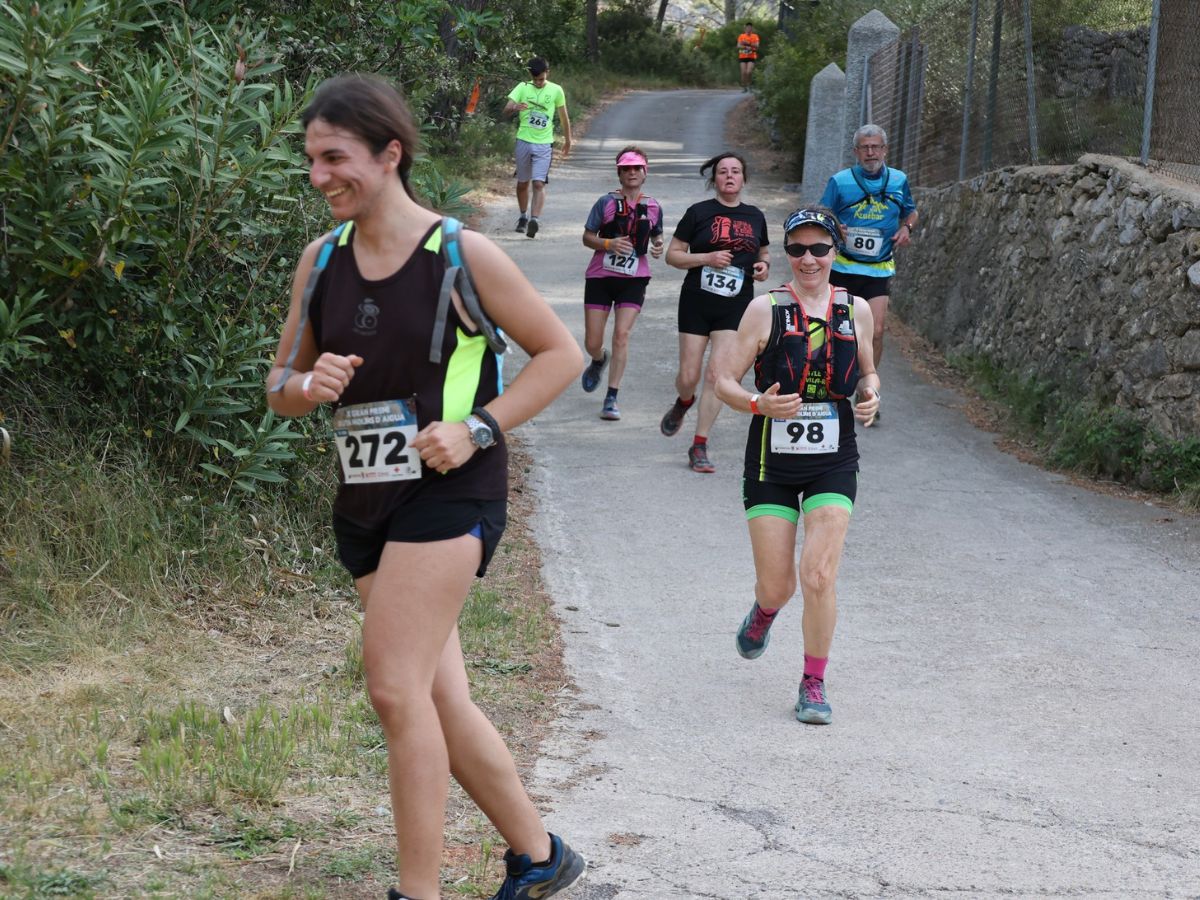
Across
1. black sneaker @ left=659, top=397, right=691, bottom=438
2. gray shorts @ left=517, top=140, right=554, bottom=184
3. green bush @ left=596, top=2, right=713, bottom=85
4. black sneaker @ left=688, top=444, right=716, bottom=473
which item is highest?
green bush @ left=596, top=2, right=713, bottom=85

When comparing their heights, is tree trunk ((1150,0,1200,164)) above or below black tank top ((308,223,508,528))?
above

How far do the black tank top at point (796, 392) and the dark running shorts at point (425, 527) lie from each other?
7.81 ft

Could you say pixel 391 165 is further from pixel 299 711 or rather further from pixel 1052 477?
pixel 1052 477

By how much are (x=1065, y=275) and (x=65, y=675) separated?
8102mm

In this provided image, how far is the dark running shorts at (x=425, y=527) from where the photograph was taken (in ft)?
10.9

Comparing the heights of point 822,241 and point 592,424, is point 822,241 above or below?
above

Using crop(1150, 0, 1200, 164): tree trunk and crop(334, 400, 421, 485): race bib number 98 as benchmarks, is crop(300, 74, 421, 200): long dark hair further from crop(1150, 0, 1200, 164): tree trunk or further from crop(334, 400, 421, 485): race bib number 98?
crop(1150, 0, 1200, 164): tree trunk

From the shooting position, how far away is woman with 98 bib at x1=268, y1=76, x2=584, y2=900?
128 inches

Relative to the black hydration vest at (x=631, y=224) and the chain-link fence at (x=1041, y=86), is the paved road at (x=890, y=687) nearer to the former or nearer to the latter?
the black hydration vest at (x=631, y=224)

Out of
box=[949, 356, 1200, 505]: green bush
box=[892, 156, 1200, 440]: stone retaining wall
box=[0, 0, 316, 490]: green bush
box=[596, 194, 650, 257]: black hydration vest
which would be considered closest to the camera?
box=[0, 0, 316, 490]: green bush

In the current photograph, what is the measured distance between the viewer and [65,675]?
16.8 feet

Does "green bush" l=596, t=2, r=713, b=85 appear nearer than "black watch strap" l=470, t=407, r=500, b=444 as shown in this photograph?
No

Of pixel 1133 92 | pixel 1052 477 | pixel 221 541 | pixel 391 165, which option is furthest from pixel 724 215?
pixel 391 165

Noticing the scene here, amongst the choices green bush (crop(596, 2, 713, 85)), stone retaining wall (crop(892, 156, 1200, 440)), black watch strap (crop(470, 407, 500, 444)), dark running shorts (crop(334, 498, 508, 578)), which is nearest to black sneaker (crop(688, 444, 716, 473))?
stone retaining wall (crop(892, 156, 1200, 440))
